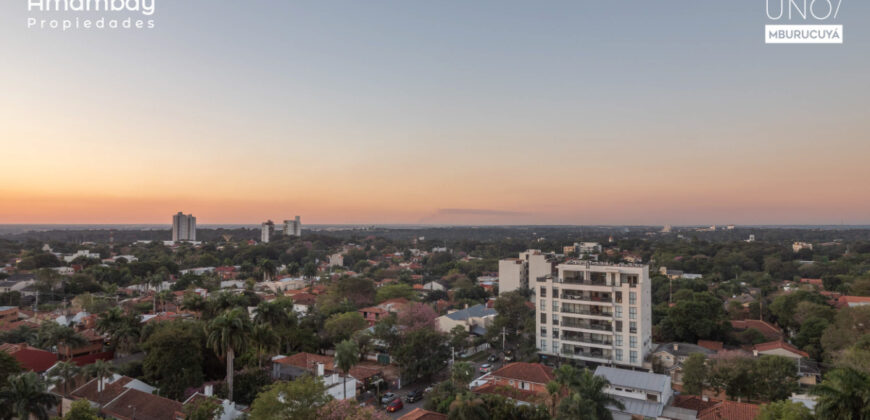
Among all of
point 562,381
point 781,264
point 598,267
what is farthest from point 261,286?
point 781,264

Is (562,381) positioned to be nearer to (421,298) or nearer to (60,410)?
(60,410)

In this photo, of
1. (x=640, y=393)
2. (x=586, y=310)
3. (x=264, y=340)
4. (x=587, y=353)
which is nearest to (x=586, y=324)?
(x=586, y=310)

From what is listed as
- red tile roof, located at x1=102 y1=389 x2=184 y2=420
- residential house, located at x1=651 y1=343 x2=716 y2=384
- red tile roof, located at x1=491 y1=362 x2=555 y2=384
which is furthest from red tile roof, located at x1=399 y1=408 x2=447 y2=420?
residential house, located at x1=651 y1=343 x2=716 y2=384

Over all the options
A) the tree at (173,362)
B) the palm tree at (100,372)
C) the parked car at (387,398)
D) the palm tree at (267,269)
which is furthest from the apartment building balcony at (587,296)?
the palm tree at (267,269)

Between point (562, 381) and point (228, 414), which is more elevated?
point (562, 381)

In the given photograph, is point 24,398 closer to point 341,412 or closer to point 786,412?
point 341,412

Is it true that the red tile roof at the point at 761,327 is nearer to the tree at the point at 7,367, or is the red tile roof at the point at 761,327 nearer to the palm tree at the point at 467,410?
the palm tree at the point at 467,410
